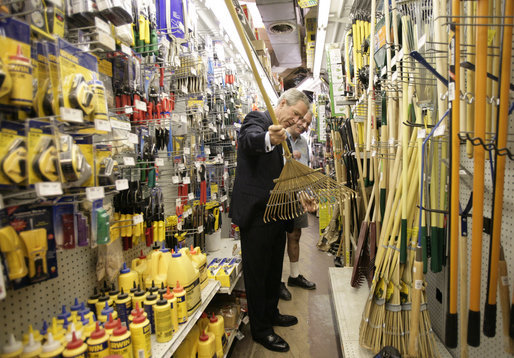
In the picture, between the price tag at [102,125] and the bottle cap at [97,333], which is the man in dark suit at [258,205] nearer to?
the price tag at [102,125]

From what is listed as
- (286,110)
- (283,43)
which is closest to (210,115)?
(286,110)

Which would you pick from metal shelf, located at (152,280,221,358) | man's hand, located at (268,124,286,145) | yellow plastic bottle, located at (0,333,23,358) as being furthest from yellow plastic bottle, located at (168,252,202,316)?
man's hand, located at (268,124,286,145)

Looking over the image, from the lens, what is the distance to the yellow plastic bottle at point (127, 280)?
1.64 m

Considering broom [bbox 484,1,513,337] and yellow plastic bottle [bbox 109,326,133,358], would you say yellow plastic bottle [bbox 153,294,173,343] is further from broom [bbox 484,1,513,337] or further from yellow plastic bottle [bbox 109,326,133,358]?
broom [bbox 484,1,513,337]

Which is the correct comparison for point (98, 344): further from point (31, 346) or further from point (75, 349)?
point (31, 346)

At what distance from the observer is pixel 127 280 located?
5.39ft

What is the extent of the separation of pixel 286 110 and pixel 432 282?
68.6 inches

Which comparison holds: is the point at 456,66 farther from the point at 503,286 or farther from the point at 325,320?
the point at 325,320

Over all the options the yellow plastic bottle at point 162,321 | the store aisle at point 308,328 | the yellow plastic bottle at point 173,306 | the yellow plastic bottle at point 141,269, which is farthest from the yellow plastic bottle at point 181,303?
the store aisle at point 308,328

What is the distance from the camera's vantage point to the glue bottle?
100cm

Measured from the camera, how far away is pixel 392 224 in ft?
6.50

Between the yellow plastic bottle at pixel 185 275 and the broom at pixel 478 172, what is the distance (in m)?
1.37

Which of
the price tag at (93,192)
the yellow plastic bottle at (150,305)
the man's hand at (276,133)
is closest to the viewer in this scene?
the price tag at (93,192)

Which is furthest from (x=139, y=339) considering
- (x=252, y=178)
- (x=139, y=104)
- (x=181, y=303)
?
(x=252, y=178)
